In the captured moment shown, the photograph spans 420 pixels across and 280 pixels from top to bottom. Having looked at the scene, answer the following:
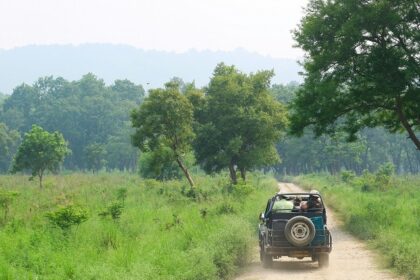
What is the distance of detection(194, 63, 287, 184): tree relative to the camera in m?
39.1

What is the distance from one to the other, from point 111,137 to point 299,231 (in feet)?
335

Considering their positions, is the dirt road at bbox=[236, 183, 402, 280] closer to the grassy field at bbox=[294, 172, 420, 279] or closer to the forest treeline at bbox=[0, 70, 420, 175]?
the grassy field at bbox=[294, 172, 420, 279]

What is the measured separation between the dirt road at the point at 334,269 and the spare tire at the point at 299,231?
859mm

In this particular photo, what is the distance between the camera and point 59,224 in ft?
53.9

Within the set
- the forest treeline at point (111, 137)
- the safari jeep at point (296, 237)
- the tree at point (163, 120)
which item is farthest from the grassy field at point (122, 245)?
the forest treeline at point (111, 137)

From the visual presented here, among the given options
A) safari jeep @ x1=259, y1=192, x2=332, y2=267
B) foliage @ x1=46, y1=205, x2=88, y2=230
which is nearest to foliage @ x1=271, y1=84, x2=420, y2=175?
safari jeep @ x1=259, y1=192, x2=332, y2=267

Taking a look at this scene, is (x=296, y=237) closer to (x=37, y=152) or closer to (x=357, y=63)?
(x=357, y=63)

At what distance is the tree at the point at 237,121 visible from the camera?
39.1m

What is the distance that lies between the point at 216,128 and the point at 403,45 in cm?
1850

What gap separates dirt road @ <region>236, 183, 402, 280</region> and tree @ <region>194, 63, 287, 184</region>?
21970 millimetres

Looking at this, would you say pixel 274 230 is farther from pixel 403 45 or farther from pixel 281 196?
pixel 403 45

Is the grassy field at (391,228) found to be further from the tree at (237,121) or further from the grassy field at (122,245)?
the tree at (237,121)

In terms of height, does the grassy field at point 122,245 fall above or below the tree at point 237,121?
below

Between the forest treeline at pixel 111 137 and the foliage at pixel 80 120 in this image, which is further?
the foliage at pixel 80 120
